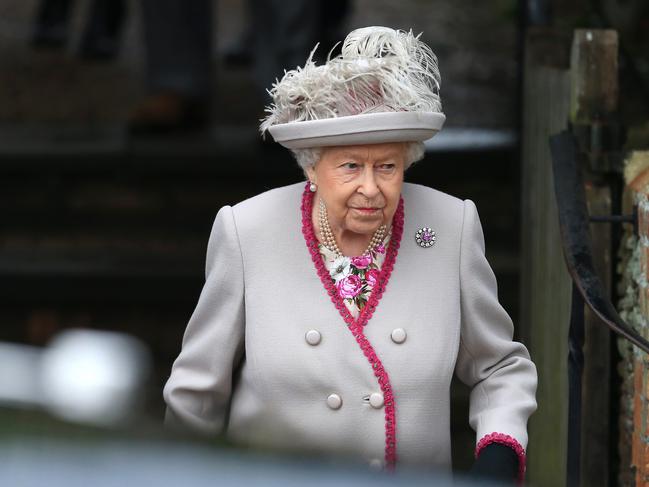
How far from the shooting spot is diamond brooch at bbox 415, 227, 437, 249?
10.1 feet

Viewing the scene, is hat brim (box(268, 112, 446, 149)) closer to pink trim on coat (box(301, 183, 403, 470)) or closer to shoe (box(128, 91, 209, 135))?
pink trim on coat (box(301, 183, 403, 470))

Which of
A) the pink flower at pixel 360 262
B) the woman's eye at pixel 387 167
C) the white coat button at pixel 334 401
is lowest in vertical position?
the white coat button at pixel 334 401

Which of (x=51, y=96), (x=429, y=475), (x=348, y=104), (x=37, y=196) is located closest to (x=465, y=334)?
(x=348, y=104)

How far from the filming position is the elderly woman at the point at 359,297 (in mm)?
2904

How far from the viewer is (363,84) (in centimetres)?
289

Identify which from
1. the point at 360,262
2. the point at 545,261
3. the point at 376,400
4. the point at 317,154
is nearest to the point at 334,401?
the point at 376,400

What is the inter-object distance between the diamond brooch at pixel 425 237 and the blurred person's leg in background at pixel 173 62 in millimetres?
3509

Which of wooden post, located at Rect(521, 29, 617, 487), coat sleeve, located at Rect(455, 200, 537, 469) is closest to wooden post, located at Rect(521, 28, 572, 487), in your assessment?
wooden post, located at Rect(521, 29, 617, 487)

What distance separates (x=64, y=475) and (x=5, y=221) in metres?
4.48

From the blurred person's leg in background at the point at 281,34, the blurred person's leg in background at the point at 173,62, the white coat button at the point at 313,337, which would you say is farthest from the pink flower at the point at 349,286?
the blurred person's leg in background at the point at 173,62

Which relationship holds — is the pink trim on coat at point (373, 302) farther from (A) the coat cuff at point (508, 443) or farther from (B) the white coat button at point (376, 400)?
(A) the coat cuff at point (508, 443)

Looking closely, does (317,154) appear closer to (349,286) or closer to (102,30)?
(349,286)

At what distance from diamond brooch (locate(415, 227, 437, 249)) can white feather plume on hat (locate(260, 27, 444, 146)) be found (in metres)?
0.25

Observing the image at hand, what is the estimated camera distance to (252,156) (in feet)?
20.2
